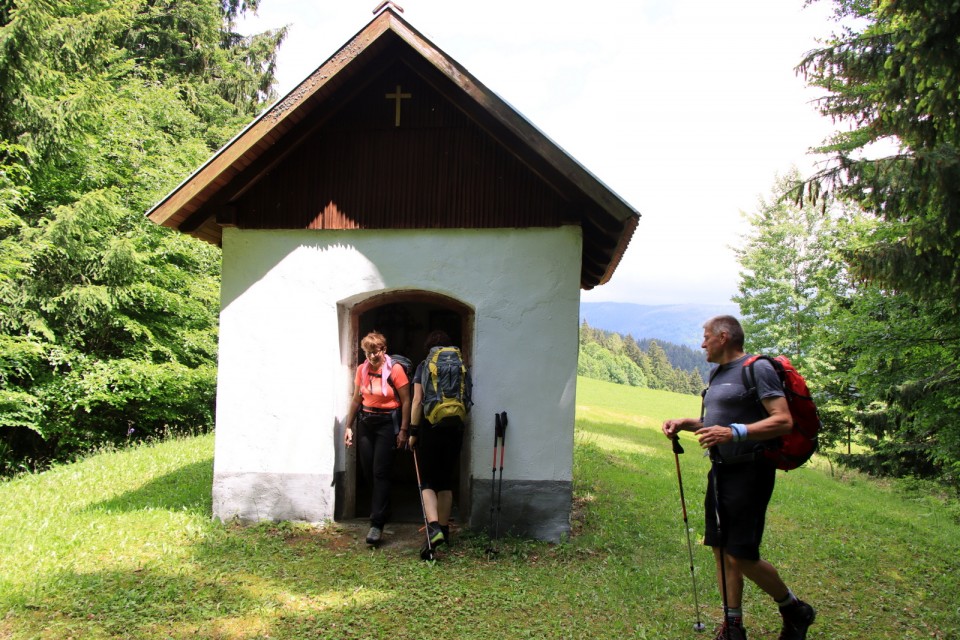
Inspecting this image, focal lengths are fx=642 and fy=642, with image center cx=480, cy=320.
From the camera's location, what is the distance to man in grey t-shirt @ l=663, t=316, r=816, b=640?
12.6 ft

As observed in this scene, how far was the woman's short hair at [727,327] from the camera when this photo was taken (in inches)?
165

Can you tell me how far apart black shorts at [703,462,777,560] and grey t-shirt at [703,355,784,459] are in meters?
0.13

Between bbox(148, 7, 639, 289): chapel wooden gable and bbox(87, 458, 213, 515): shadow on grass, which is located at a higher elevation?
bbox(148, 7, 639, 289): chapel wooden gable

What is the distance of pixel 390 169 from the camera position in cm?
684

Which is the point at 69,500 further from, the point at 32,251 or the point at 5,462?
the point at 5,462

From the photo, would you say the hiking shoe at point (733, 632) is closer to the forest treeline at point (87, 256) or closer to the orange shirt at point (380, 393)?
the orange shirt at point (380, 393)

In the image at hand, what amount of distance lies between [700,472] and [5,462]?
14.1 metres

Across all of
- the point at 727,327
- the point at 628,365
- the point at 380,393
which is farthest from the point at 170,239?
the point at 628,365

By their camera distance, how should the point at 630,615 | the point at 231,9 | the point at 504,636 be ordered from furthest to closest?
the point at 231,9
the point at 630,615
the point at 504,636

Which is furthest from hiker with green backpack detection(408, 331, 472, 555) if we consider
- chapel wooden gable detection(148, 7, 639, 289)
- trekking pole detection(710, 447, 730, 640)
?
trekking pole detection(710, 447, 730, 640)

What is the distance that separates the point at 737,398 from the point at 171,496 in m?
6.81

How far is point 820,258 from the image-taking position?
3106 centimetres

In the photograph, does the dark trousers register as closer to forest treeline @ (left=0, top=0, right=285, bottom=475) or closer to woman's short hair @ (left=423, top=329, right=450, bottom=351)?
woman's short hair @ (left=423, top=329, right=450, bottom=351)

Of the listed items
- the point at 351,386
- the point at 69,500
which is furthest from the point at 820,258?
the point at 69,500
